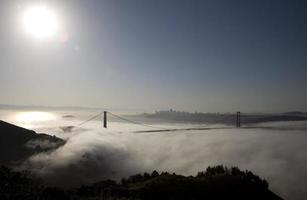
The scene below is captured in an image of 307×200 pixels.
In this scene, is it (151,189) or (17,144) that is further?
(17,144)

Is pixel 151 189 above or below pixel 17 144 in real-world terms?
above

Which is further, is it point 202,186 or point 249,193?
point 249,193

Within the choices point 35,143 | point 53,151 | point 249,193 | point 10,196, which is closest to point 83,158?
point 53,151

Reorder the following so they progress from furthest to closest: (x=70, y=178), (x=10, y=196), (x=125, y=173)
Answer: (x=125, y=173)
(x=70, y=178)
(x=10, y=196)

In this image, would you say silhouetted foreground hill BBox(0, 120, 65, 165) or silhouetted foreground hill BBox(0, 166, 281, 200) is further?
silhouetted foreground hill BBox(0, 120, 65, 165)

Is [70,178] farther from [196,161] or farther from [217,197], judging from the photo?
[217,197]
